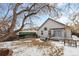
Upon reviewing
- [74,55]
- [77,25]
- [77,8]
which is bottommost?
[74,55]

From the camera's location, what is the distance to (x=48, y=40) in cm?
142

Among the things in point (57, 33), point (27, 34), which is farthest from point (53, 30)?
point (27, 34)

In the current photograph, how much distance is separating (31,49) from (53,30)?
24cm

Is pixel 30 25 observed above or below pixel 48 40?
above

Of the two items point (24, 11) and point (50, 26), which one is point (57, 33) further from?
point (24, 11)

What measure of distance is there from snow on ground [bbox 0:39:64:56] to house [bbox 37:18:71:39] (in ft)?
0.20

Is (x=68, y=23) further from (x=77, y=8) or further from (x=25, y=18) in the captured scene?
(x=25, y=18)

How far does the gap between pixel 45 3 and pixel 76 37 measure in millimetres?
386

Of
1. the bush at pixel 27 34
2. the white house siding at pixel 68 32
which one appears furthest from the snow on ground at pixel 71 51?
the bush at pixel 27 34

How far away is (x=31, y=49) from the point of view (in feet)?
4.64

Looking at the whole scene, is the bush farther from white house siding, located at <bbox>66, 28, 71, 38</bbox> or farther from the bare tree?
white house siding, located at <bbox>66, 28, 71, 38</bbox>

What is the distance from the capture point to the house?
142cm

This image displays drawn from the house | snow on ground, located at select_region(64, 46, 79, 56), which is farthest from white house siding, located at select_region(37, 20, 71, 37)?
snow on ground, located at select_region(64, 46, 79, 56)

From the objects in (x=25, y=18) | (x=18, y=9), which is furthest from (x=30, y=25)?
(x=18, y=9)
